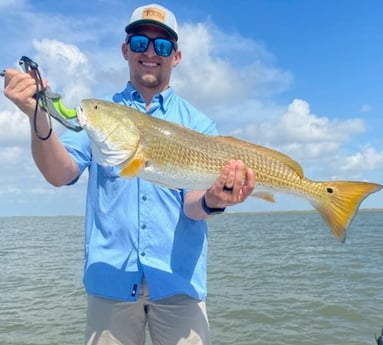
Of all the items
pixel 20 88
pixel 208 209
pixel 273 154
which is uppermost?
pixel 20 88

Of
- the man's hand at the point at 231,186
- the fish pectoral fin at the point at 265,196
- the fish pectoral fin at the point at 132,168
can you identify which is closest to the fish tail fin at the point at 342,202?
the fish pectoral fin at the point at 265,196

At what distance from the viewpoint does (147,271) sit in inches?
144

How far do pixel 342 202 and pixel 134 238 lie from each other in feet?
5.44

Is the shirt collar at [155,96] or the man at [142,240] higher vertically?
the shirt collar at [155,96]

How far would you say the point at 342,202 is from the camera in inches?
147

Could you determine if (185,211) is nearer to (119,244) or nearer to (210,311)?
(119,244)

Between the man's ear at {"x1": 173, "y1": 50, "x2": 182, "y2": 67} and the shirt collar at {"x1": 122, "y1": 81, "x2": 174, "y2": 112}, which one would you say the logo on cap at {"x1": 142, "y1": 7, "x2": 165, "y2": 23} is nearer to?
the man's ear at {"x1": 173, "y1": 50, "x2": 182, "y2": 67}

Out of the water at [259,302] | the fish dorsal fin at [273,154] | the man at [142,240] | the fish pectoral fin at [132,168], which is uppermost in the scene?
the fish dorsal fin at [273,154]

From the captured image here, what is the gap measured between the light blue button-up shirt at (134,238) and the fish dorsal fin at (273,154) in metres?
0.58

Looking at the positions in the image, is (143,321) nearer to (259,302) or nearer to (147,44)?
(147,44)

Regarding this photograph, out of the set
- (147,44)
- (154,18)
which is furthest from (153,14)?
(147,44)

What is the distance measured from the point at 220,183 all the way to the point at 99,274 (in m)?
1.19

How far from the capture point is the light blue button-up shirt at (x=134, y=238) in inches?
144

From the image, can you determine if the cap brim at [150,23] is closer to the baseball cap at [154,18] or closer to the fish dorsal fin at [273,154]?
the baseball cap at [154,18]
